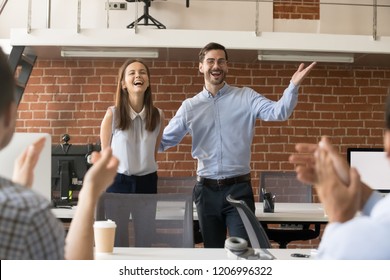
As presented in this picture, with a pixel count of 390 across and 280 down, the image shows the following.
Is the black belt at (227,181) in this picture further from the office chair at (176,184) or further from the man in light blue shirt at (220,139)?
the office chair at (176,184)

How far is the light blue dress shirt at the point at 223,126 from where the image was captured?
92.3 inches

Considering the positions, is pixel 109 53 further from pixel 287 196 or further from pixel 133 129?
pixel 133 129

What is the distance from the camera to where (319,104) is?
481 centimetres

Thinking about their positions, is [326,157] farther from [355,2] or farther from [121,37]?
[355,2]

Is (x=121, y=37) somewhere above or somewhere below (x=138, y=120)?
above

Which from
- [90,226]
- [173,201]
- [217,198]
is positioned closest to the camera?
[90,226]

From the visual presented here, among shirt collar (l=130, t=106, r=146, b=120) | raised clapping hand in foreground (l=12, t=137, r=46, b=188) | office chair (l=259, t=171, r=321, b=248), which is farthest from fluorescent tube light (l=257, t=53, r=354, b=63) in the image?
raised clapping hand in foreground (l=12, t=137, r=46, b=188)

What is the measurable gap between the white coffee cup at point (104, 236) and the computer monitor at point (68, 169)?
126cm

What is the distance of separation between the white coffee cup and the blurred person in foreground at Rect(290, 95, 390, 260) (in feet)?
3.45

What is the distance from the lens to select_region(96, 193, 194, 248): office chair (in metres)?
1.92

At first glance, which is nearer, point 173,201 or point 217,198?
point 173,201

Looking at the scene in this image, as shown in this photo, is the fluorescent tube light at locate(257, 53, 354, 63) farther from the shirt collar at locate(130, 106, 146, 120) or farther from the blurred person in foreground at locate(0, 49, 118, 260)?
the blurred person in foreground at locate(0, 49, 118, 260)

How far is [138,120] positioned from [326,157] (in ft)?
5.50
